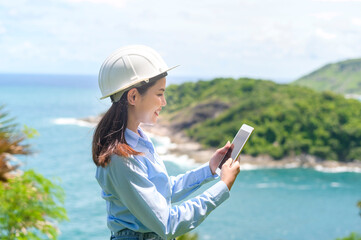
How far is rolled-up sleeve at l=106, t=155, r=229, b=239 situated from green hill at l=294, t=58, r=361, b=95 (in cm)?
8465

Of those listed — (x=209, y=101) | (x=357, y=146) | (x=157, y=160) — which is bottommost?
(x=357, y=146)

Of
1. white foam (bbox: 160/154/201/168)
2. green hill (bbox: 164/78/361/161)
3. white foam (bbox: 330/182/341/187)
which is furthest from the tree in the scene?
white foam (bbox: 330/182/341/187)

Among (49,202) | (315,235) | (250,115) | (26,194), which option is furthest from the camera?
(250,115)

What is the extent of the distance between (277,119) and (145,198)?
37.0 metres

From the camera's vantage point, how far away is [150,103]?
1.13 meters

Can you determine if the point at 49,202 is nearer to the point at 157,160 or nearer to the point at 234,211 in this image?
the point at 157,160

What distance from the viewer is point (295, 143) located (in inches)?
1371

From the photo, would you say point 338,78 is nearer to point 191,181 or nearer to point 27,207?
point 27,207

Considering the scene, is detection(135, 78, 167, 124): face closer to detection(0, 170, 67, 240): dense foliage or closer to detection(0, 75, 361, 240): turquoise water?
detection(0, 170, 67, 240): dense foliage

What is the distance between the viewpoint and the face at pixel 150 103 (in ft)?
3.70

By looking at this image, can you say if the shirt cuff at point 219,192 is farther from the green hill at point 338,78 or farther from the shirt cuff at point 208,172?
the green hill at point 338,78

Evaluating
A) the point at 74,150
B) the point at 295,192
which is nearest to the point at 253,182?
the point at 295,192

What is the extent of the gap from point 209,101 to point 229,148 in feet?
132

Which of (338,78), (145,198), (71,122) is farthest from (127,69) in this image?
(338,78)
